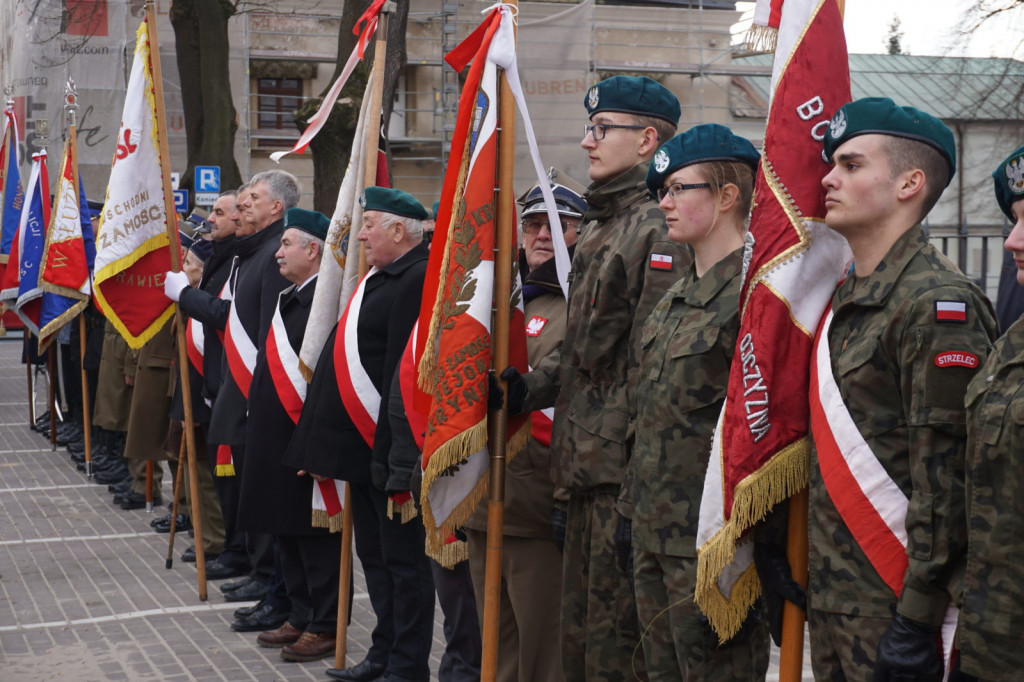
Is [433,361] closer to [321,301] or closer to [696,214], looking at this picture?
[696,214]

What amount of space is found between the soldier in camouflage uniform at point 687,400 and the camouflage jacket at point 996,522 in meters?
→ 0.92

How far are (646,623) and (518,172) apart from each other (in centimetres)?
1804

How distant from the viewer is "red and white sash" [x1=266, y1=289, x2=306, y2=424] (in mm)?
6023

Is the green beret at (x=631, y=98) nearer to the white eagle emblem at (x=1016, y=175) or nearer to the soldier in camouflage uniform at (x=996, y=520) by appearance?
the white eagle emblem at (x=1016, y=175)

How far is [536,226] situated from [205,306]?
104 inches

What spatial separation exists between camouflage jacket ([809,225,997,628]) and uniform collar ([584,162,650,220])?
3.77 ft

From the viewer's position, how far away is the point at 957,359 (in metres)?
2.65

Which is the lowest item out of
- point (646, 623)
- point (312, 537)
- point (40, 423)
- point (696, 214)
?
point (40, 423)

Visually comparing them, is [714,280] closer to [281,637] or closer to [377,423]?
[377,423]

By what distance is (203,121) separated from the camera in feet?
50.1

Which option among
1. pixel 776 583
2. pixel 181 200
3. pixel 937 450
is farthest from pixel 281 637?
pixel 181 200

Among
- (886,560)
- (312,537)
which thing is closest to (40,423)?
(312,537)

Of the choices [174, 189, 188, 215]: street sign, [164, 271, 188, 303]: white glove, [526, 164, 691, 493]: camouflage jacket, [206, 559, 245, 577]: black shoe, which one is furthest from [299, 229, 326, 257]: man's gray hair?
[174, 189, 188, 215]: street sign

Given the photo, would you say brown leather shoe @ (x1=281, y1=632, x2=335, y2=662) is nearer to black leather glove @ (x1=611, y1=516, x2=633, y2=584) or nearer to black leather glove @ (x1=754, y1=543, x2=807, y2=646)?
black leather glove @ (x1=611, y1=516, x2=633, y2=584)
